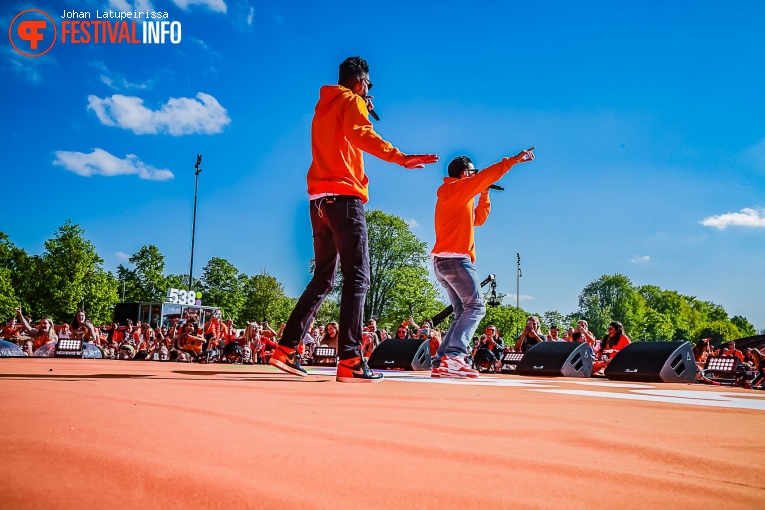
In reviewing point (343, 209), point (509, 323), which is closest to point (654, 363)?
point (343, 209)

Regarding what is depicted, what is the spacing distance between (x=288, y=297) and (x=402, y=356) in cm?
6322

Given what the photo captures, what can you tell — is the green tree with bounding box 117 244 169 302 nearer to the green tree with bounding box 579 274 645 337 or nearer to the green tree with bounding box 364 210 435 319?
the green tree with bounding box 364 210 435 319

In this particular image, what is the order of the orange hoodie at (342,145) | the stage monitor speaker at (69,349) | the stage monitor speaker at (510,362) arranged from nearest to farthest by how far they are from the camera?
the orange hoodie at (342,145) < the stage monitor speaker at (510,362) < the stage monitor speaker at (69,349)

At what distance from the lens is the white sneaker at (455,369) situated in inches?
233

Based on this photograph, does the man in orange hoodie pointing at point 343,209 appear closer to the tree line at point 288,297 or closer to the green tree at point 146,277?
the tree line at point 288,297

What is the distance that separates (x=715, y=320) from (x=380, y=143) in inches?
4529

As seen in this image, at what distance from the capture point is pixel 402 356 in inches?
307

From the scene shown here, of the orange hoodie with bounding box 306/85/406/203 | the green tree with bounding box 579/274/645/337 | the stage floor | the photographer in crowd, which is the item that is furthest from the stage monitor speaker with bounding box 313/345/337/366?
the green tree with bounding box 579/274/645/337

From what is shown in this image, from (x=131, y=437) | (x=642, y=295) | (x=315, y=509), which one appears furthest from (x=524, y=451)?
(x=642, y=295)

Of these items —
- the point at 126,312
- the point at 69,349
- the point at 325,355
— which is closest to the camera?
the point at 325,355

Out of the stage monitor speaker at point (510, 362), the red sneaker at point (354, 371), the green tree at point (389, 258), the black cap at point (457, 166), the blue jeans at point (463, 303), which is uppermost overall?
the green tree at point (389, 258)

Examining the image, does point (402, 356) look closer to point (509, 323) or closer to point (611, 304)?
point (509, 323)

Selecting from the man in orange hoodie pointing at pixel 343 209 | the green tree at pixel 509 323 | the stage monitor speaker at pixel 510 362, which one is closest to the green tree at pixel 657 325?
the green tree at pixel 509 323

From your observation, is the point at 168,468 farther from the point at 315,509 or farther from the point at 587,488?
the point at 587,488
